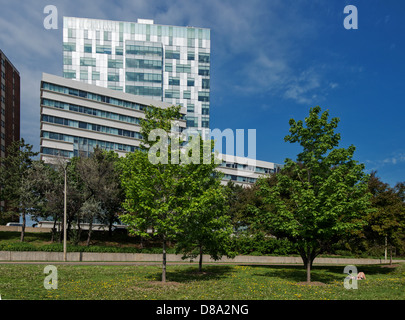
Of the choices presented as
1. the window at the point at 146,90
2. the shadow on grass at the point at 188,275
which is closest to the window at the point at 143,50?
the window at the point at 146,90

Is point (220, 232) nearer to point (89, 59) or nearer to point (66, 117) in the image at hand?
point (66, 117)

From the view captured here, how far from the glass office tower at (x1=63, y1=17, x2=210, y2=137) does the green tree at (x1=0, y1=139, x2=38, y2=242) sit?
204 feet

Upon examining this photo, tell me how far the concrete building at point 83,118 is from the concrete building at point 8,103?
2620 centimetres

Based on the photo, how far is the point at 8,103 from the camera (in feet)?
332

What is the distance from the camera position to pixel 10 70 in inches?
4040

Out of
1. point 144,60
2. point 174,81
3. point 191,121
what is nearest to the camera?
point 144,60

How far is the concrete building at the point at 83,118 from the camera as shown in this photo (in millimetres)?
75062

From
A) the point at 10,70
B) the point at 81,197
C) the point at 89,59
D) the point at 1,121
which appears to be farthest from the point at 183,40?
the point at 81,197

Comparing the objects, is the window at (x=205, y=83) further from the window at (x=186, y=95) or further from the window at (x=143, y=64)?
the window at (x=143, y=64)

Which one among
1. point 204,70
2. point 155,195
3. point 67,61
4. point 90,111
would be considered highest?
point 204,70

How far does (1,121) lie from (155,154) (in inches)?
3693

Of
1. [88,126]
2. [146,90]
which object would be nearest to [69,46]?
[146,90]

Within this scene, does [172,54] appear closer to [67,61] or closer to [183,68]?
[183,68]

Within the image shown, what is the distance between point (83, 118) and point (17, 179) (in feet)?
116
